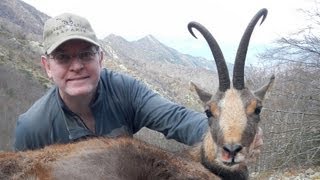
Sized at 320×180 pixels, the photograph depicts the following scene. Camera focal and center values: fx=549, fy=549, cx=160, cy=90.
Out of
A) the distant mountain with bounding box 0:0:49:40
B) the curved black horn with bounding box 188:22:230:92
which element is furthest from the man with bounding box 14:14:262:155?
the distant mountain with bounding box 0:0:49:40

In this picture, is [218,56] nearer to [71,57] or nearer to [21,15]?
[71,57]

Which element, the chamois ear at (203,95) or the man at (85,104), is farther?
the chamois ear at (203,95)

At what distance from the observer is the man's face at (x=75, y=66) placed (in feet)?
21.2

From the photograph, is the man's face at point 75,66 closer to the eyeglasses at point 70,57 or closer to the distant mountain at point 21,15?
the eyeglasses at point 70,57

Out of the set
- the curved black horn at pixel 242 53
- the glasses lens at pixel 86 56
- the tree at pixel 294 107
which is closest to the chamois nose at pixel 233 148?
the curved black horn at pixel 242 53

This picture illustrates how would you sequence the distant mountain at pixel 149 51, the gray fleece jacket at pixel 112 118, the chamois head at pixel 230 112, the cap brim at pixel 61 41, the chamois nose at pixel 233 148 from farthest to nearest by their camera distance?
the distant mountain at pixel 149 51, the gray fleece jacket at pixel 112 118, the cap brim at pixel 61 41, the chamois head at pixel 230 112, the chamois nose at pixel 233 148

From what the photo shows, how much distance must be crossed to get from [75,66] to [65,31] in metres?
0.43

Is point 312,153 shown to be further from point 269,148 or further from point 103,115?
point 103,115

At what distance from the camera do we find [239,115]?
668 cm

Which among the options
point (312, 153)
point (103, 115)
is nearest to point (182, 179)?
point (103, 115)

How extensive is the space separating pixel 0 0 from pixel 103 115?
135 m

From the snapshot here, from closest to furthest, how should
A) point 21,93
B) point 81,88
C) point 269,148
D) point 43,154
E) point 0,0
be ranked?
point 43,154 < point 81,88 < point 269,148 < point 21,93 < point 0,0

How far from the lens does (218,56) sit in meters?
7.60

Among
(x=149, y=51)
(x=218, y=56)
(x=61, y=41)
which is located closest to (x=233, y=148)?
(x=218, y=56)
